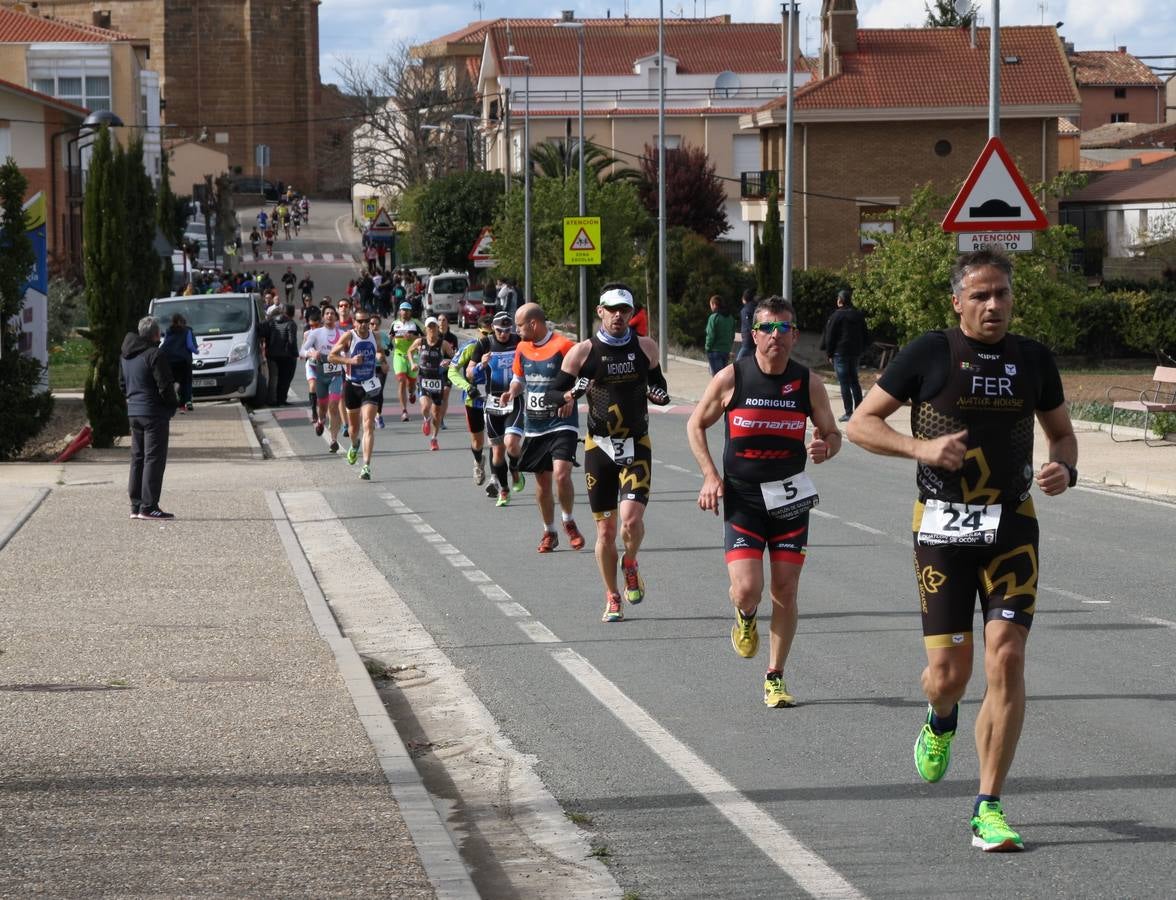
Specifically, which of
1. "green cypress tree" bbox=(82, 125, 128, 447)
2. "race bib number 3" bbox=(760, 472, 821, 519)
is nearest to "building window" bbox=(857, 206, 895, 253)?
"green cypress tree" bbox=(82, 125, 128, 447)

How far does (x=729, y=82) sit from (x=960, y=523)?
89.4m

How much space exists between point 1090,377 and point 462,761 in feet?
114

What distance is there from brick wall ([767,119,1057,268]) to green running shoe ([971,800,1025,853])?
186 ft

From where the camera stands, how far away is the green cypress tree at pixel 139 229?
27.5 metres

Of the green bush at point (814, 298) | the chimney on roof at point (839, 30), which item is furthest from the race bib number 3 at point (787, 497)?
the chimney on roof at point (839, 30)

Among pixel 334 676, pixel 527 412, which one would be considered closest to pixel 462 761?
pixel 334 676

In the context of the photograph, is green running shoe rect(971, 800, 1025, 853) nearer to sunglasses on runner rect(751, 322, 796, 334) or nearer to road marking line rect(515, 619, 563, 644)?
sunglasses on runner rect(751, 322, 796, 334)

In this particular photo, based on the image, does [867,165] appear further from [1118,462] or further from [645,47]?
[1118,462]

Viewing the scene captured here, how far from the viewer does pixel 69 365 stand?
4578 centimetres

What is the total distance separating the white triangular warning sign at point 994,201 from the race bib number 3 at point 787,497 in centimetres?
897

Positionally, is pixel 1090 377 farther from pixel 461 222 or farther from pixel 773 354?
pixel 461 222

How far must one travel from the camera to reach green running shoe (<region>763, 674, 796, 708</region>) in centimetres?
837

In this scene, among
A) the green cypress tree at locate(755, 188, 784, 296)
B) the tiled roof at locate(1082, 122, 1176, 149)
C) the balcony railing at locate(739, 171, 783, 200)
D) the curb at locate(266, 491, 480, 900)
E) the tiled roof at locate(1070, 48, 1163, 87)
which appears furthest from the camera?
the tiled roof at locate(1070, 48, 1163, 87)

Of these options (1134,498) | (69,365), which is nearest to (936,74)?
(69,365)
